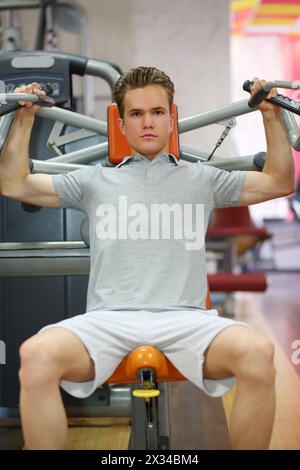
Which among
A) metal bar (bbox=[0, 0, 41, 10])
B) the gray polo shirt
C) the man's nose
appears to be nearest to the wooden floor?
the gray polo shirt

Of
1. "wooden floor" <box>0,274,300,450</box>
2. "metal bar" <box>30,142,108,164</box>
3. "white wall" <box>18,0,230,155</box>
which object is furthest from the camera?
"white wall" <box>18,0,230,155</box>

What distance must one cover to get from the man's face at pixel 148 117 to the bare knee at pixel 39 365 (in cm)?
53

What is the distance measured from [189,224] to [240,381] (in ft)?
1.33

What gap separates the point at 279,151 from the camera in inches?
62.4

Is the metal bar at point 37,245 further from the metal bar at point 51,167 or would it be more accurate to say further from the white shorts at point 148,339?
the white shorts at point 148,339

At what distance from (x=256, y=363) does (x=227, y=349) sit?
64mm

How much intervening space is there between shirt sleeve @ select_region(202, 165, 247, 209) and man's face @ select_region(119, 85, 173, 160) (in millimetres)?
137

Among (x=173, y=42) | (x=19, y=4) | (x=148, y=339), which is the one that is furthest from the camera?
(x=173, y=42)

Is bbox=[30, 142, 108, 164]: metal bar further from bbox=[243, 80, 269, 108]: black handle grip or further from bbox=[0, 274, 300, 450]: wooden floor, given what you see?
bbox=[0, 274, 300, 450]: wooden floor

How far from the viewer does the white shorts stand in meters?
1.37

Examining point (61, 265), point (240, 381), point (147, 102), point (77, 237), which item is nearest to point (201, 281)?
point (240, 381)

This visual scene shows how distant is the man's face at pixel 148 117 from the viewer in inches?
61.2

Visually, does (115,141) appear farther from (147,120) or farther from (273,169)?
(273,169)

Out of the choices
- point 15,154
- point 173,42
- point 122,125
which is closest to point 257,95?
point 122,125
